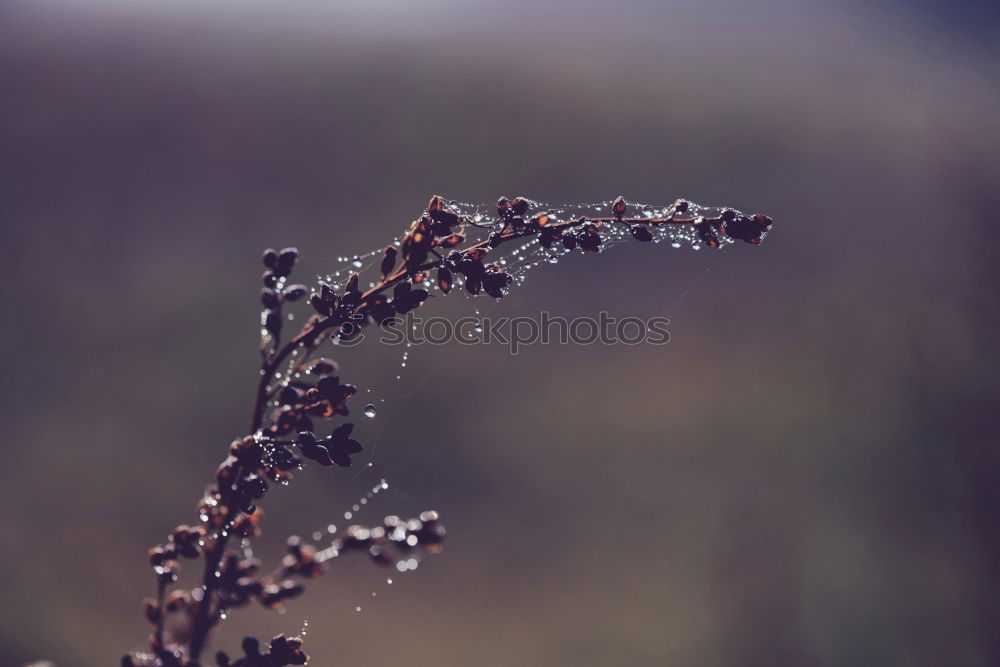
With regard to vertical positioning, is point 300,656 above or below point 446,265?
below

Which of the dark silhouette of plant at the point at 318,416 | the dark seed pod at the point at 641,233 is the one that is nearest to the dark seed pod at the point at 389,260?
the dark silhouette of plant at the point at 318,416

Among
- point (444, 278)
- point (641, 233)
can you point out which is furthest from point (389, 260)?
point (641, 233)

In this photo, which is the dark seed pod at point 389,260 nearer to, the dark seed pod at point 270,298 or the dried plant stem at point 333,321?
the dried plant stem at point 333,321

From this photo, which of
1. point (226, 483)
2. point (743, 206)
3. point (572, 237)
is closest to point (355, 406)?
point (226, 483)

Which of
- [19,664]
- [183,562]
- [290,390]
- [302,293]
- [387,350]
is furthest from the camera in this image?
[387,350]

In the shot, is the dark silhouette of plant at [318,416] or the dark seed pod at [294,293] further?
the dark seed pod at [294,293]

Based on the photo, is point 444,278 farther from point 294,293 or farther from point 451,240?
point 294,293

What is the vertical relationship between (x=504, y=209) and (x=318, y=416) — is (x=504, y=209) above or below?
above

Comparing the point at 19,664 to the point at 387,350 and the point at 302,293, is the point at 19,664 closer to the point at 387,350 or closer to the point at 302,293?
the point at 387,350
